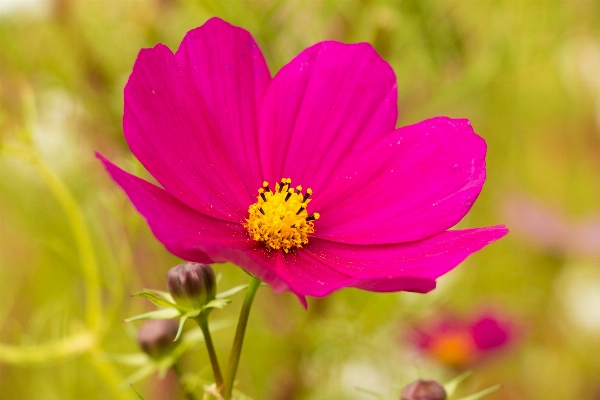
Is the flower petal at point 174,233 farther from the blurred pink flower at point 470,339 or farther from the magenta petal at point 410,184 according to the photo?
the blurred pink flower at point 470,339

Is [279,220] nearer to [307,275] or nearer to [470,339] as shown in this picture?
[307,275]

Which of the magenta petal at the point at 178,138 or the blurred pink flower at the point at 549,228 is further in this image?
the blurred pink flower at the point at 549,228

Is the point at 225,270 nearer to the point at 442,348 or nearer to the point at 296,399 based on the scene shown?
the point at 296,399

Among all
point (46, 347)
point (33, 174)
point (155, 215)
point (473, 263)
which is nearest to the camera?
point (155, 215)

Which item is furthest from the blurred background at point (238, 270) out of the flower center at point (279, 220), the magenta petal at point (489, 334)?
the flower center at point (279, 220)

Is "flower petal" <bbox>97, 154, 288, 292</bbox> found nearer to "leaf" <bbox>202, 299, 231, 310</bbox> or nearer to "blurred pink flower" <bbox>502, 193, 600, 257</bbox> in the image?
"leaf" <bbox>202, 299, 231, 310</bbox>

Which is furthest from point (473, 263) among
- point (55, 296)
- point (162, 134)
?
point (162, 134)

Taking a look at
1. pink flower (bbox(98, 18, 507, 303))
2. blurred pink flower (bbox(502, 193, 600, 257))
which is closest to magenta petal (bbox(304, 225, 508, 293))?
pink flower (bbox(98, 18, 507, 303))
